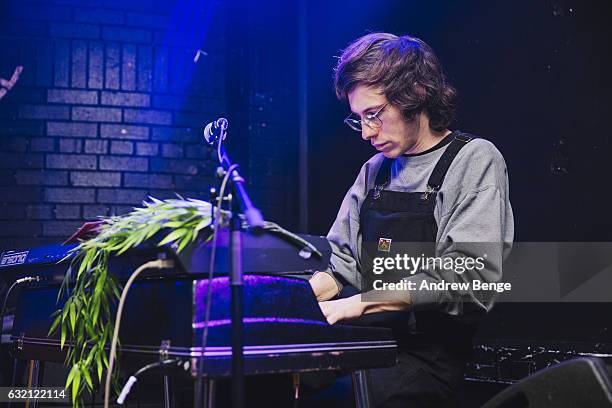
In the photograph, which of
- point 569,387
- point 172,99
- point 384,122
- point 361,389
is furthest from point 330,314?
point 172,99

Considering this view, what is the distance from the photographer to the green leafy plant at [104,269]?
1.93m

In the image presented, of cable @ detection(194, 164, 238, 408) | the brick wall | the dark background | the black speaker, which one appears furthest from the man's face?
the brick wall

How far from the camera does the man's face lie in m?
2.72

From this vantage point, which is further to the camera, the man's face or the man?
the man's face

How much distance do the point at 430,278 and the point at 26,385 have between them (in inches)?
67.7

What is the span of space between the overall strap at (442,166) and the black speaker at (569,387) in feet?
3.19

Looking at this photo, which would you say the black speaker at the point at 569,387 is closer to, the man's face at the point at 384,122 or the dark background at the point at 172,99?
the man's face at the point at 384,122

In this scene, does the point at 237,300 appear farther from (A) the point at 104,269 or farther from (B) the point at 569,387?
(B) the point at 569,387

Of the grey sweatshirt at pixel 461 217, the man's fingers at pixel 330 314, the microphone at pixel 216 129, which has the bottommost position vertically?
the man's fingers at pixel 330 314

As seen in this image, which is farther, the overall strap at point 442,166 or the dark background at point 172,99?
→ the dark background at point 172,99

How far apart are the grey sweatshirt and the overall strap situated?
28 millimetres

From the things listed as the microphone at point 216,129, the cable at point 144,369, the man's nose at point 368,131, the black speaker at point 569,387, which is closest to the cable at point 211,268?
the cable at point 144,369

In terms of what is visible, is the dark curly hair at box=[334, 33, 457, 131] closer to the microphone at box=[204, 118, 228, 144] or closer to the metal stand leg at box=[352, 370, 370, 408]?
the microphone at box=[204, 118, 228, 144]

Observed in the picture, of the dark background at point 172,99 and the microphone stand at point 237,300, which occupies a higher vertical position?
the dark background at point 172,99
